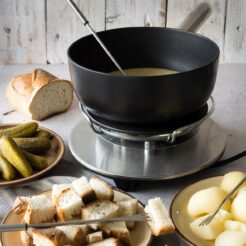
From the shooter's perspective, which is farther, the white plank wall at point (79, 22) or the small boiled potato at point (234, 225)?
the white plank wall at point (79, 22)

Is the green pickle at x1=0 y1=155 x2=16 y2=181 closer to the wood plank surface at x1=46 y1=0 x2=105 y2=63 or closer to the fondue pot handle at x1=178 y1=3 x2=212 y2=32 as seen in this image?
the fondue pot handle at x1=178 y1=3 x2=212 y2=32

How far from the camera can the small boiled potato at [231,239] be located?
2.63 feet

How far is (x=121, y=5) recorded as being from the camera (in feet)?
5.53

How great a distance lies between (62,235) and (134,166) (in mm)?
257

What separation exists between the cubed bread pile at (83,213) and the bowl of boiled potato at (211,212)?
40 millimetres

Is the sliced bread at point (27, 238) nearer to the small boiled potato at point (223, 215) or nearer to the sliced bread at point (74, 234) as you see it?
the sliced bread at point (74, 234)

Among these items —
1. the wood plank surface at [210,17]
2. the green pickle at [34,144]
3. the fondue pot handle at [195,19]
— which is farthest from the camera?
the wood plank surface at [210,17]

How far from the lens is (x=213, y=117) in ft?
4.54

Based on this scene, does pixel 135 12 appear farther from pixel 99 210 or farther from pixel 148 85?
pixel 99 210

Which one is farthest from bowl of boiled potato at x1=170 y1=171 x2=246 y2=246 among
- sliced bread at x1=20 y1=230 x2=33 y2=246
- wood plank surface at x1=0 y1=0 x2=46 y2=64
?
wood plank surface at x1=0 y1=0 x2=46 y2=64

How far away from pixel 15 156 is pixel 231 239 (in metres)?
0.46

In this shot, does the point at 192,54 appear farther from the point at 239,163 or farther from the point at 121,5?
the point at 121,5

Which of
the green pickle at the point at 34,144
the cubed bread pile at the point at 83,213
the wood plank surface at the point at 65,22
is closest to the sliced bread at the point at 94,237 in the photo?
the cubed bread pile at the point at 83,213

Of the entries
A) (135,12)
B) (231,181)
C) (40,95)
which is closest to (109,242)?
(231,181)
